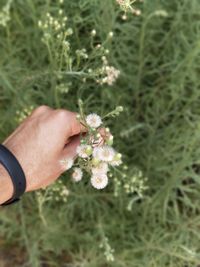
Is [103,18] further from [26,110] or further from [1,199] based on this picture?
[1,199]

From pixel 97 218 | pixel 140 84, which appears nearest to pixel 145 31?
pixel 140 84

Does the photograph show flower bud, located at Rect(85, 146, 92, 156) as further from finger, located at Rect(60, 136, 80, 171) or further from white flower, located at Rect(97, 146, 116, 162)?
finger, located at Rect(60, 136, 80, 171)

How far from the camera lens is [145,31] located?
1921 millimetres

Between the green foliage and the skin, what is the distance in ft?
1.21

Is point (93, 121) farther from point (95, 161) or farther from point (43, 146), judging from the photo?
point (43, 146)

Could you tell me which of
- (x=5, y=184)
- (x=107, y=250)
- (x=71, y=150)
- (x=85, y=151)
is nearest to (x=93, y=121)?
(x=85, y=151)

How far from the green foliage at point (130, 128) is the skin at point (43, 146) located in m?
0.37

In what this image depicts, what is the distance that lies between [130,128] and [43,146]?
62 cm

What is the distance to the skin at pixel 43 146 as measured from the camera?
1.36m

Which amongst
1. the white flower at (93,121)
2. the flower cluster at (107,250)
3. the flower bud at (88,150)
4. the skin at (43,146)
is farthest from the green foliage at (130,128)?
the flower bud at (88,150)

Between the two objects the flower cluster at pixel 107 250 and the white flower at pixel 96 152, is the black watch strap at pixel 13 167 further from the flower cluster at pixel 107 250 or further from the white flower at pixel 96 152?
the flower cluster at pixel 107 250

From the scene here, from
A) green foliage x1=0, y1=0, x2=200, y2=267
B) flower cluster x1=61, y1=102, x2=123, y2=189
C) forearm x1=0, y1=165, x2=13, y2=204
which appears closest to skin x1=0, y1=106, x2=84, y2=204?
forearm x1=0, y1=165, x2=13, y2=204

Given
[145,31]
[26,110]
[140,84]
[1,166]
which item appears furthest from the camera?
[140,84]

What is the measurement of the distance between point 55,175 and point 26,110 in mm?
330
